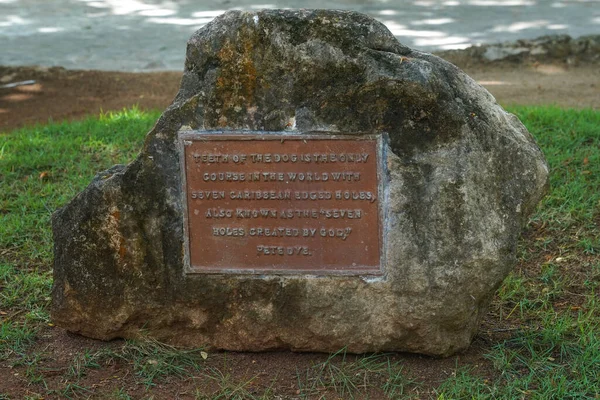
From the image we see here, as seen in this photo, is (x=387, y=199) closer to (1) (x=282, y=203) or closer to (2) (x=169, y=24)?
(1) (x=282, y=203)

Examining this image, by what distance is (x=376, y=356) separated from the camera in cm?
365

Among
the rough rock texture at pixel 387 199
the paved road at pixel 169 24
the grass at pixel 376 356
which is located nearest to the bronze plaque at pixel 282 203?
the rough rock texture at pixel 387 199

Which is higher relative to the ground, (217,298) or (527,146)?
(527,146)

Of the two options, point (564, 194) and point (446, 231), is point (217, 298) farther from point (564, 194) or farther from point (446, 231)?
point (564, 194)

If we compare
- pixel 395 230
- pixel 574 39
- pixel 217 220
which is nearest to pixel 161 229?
pixel 217 220

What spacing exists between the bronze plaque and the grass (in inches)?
17.4

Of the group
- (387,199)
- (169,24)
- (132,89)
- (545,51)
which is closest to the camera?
(387,199)

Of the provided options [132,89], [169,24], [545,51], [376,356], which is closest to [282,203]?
[376,356]

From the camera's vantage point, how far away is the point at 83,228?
143 inches

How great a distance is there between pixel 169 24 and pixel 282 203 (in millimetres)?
7487

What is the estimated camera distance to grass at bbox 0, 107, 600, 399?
11.4 feet

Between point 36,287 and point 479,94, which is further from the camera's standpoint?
point 36,287

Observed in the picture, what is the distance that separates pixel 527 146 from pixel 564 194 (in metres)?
1.65

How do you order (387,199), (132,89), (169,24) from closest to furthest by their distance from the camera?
(387,199), (132,89), (169,24)
